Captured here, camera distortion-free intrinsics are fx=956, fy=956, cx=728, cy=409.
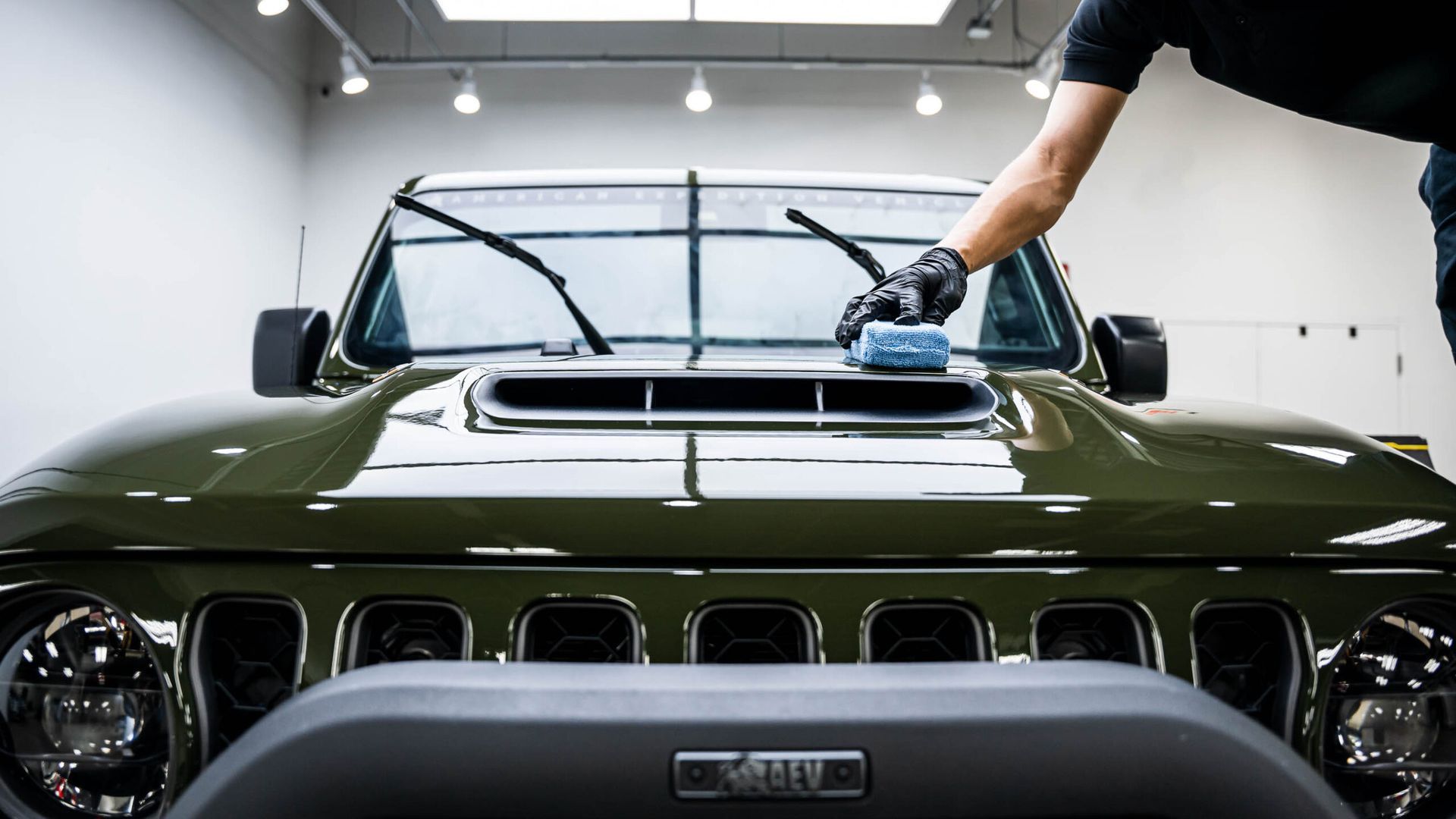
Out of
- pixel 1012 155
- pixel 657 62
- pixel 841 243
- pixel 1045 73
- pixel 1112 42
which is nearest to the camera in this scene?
pixel 1112 42

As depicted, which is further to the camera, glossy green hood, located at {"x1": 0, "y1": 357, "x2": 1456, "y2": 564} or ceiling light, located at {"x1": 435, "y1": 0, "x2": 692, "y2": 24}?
ceiling light, located at {"x1": 435, "y1": 0, "x2": 692, "y2": 24}

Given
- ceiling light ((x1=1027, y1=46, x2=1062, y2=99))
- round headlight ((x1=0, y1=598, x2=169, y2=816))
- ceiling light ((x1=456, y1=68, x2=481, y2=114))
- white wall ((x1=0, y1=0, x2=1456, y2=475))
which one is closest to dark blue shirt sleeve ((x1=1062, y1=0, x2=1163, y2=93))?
round headlight ((x1=0, y1=598, x2=169, y2=816))

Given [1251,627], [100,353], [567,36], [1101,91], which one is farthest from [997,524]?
[567,36]

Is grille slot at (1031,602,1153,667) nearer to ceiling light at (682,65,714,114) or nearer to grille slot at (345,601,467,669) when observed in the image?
grille slot at (345,601,467,669)

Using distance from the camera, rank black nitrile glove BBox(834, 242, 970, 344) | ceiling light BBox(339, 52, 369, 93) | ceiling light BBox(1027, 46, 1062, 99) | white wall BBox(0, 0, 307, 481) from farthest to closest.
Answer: ceiling light BBox(1027, 46, 1062, 99) < ceiling light BBox(339, 52, 369, 93) < white wall BBox(0, 0, 307, 481) < black nitrile glove BBox(834, 242, 970, 344)

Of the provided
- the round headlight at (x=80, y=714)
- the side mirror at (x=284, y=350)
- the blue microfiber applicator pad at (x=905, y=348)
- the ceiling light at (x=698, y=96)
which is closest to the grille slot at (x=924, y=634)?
the blue microfiber applicator pad at (x=905, y=348)

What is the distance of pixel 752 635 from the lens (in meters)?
0.98

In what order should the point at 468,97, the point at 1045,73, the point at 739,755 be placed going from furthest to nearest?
the point at 1045,73
the point at 468,97
the point at 739,755

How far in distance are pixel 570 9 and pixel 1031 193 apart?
6129 mm

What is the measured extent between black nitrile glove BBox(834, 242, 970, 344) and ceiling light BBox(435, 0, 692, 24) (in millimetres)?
5943

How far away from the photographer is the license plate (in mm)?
769

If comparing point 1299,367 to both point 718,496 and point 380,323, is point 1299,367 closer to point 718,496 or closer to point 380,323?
point 380,323

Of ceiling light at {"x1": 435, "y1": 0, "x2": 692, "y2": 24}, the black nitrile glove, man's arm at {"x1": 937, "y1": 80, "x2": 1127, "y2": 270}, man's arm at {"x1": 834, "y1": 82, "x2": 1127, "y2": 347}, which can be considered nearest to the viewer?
the black nitrile glove

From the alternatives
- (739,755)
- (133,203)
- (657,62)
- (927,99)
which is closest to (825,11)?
(927,99)
